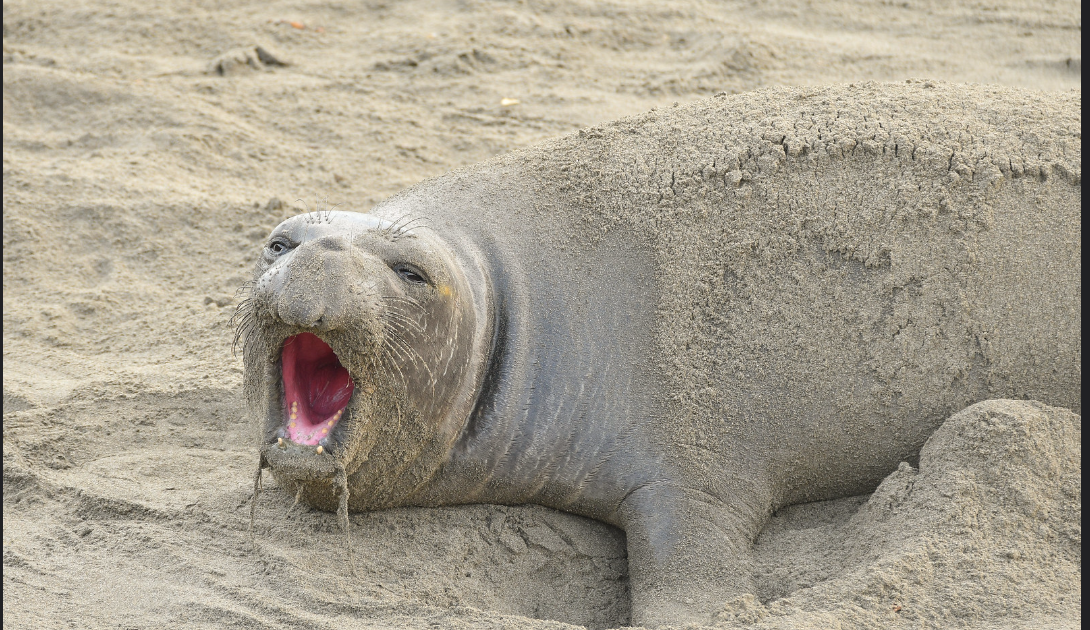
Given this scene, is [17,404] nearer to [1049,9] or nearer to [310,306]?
[310,306]

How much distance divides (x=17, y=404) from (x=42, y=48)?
10.4 feet

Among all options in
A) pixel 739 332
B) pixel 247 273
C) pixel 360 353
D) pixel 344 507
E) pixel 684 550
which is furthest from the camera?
pixel 247 273

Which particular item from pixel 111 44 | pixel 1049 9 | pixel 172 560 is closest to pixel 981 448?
pixel 172 560

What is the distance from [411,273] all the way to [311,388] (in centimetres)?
36

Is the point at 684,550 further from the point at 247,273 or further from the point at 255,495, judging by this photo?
the point at 247,273

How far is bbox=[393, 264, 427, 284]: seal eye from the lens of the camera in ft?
9.36

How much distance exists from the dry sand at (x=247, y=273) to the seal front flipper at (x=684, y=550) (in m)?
0.08

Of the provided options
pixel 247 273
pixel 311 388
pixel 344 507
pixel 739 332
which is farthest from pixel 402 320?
pixel 247 273

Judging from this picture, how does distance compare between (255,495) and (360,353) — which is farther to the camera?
(255,495)

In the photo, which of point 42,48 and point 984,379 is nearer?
point 984,379

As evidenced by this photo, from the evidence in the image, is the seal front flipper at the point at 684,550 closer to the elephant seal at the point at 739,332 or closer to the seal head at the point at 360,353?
the elephant seal at the point at 739,332

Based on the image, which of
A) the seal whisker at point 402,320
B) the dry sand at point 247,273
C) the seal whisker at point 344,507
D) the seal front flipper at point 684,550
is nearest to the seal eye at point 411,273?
the seal whisker at point 402,320

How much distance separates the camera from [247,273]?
431 centimetres

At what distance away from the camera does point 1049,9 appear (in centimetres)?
623
